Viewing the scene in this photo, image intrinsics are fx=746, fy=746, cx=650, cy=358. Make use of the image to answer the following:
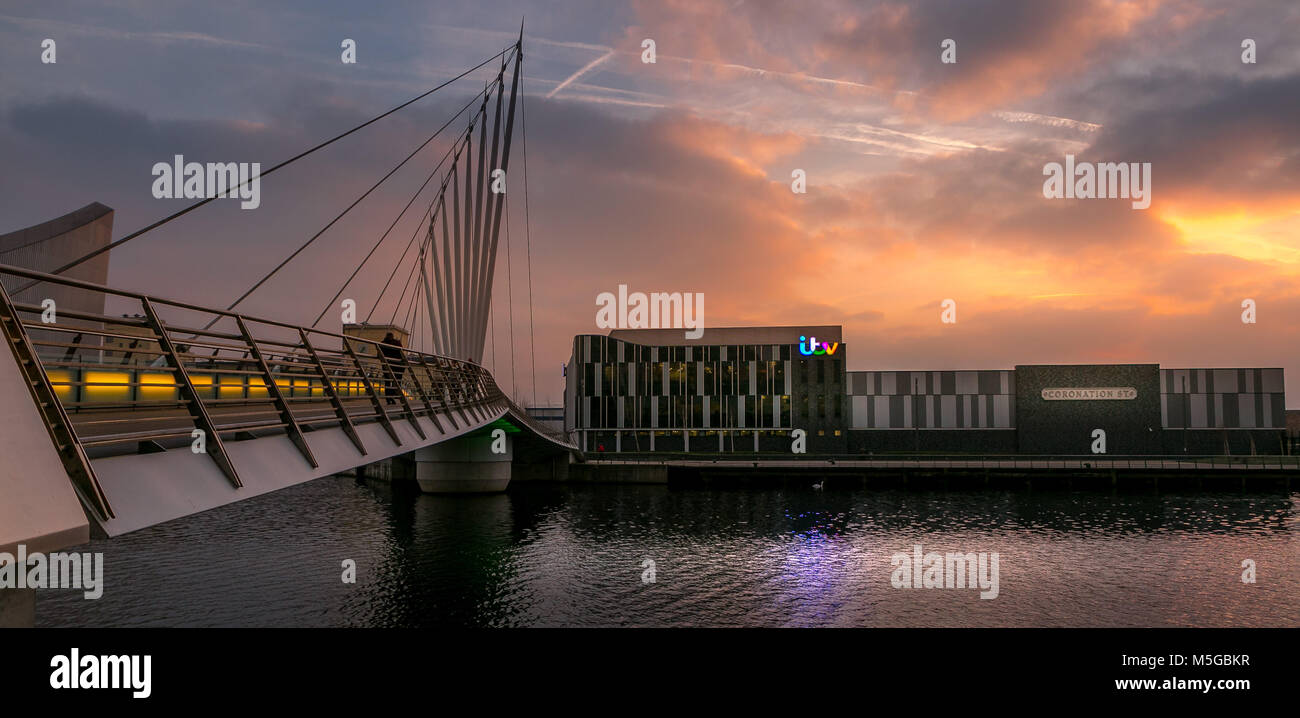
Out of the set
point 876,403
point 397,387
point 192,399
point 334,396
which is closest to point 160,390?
point 397,387

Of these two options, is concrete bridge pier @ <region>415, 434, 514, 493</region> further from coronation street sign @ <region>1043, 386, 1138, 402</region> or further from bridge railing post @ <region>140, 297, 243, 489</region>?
coronation street sign @ <region>1043, 386, 1138, 402</region>

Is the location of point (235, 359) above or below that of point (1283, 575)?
above

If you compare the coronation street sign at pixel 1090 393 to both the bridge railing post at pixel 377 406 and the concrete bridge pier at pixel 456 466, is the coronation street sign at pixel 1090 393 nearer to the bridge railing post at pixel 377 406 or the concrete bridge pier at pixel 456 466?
the concrete bridge pier at pixel 456 466

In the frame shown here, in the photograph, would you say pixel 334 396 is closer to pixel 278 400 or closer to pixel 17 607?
pixel 278 400

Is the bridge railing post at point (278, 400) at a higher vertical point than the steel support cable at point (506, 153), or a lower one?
lower

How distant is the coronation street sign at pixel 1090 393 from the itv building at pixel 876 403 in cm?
9

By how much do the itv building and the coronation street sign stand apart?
0.30 feet

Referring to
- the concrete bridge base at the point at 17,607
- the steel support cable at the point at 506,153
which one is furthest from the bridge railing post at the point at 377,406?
the steel support cable at the point at 506,153

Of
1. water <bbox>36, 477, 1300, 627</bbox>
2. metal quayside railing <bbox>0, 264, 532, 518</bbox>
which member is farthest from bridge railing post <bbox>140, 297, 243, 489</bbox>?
water <bbox>36, 477, 1300, 627</bbox>

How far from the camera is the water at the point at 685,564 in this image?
19.4 metres

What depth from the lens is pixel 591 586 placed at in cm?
2273
